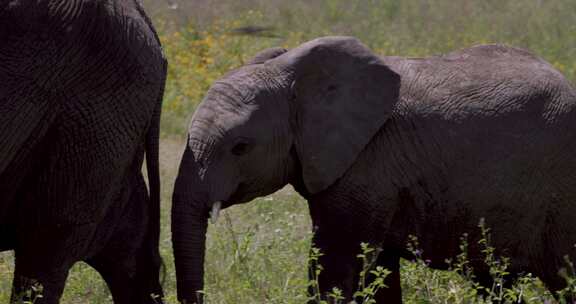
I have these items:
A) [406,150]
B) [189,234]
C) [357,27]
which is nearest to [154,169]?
[189,234]

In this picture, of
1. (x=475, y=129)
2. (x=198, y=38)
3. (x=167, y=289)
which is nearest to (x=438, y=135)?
(x=475, y=129)

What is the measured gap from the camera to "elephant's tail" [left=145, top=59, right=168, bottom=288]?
18.1ft

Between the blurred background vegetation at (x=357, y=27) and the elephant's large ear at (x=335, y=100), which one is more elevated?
the blurred background vegetation at (x=357, y=27)

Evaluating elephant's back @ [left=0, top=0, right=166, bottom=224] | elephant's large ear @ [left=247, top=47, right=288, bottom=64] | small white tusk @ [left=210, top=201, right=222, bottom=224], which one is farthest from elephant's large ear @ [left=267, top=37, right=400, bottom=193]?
elephant's back @ [left=0, top=0, right=166, bottom=224]

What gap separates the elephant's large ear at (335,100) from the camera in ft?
19.4

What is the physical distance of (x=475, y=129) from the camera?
19.8 ft

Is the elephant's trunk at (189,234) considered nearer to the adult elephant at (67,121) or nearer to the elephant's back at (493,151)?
the adult elephant at (67,121)

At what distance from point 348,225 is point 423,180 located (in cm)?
43

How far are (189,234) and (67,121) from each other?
0.83m

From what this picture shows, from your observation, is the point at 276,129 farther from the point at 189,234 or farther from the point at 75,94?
the point at 75,94

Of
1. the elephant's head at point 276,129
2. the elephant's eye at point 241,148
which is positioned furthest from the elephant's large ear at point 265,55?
the elephant's eye at point 241,148

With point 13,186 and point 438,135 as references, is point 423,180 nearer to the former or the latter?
point 438,135

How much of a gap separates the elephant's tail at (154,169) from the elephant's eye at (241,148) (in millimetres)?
344

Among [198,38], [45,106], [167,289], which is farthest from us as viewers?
[198,38]
